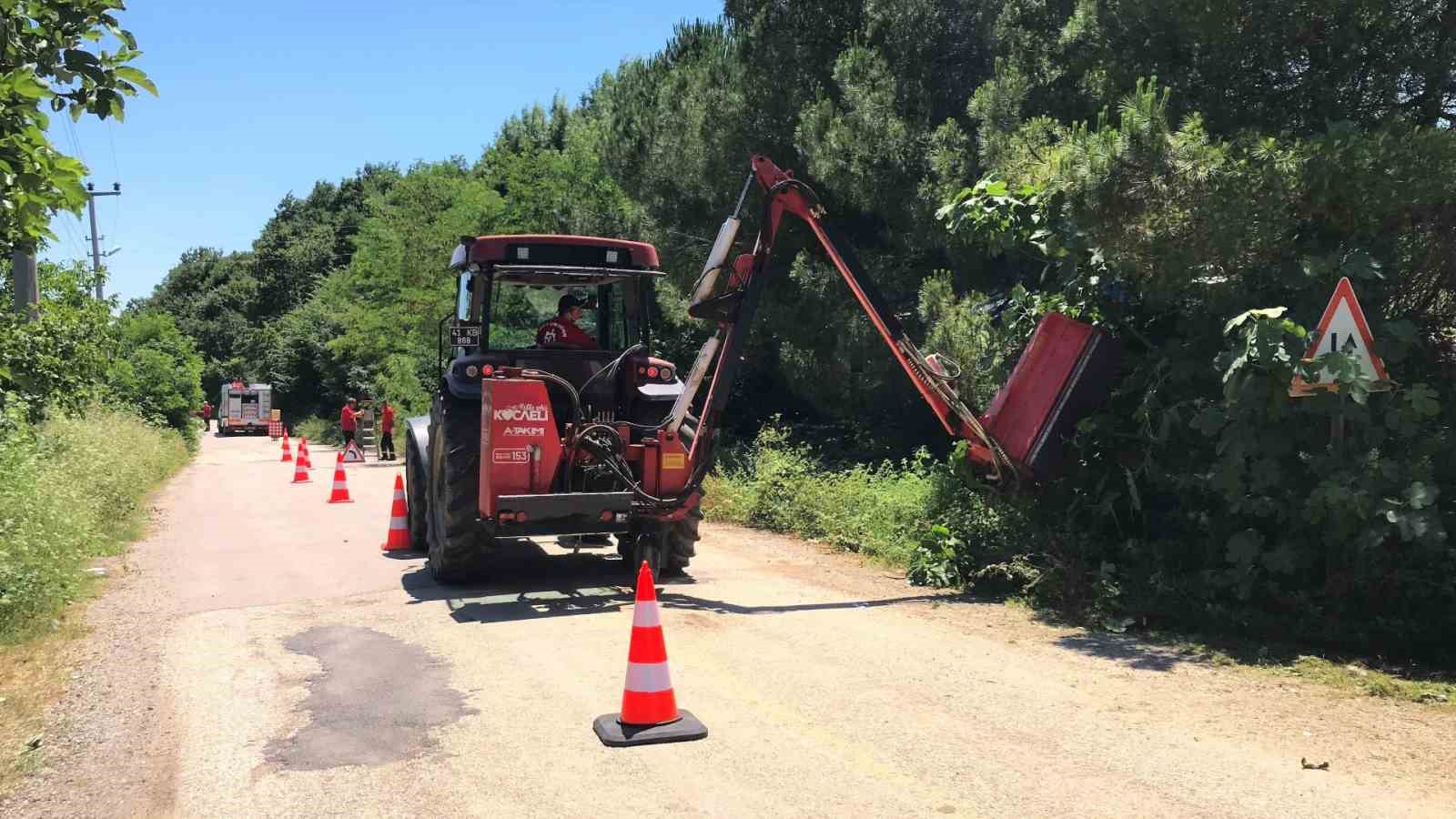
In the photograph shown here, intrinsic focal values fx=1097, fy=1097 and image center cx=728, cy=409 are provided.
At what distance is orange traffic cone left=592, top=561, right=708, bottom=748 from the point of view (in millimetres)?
5410

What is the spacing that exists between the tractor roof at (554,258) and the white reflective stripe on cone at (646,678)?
5.09m

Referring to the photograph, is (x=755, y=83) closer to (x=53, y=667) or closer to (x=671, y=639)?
(x=671, y=639)

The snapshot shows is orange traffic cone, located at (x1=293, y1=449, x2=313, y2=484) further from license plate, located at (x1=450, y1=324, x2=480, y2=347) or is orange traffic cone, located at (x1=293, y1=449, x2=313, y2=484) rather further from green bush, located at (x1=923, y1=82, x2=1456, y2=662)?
green bush, located at (x1=923, y1=82, x2=1456, y2=662)

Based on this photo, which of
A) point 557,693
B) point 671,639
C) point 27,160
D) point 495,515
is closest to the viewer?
point 27,160

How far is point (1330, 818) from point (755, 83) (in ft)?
47.8

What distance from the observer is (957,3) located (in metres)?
15.1

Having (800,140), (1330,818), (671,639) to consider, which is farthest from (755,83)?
(1330,818)

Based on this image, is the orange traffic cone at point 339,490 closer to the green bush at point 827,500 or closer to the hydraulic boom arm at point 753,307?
the green bush at point 827,500

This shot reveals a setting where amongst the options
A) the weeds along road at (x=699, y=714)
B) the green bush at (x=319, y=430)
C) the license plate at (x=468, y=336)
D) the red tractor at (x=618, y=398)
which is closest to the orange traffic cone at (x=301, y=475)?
the red tractor at (x=618, y=398)

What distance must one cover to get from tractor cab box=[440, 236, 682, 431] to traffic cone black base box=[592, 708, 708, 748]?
438 cm

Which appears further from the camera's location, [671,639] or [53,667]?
[671,639]

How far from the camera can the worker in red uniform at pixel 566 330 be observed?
10281 mm

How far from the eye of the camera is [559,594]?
927cm

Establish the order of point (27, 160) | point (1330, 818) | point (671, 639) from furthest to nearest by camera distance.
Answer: point (671, 639) < point (27, 160) < point (1330, 818)
